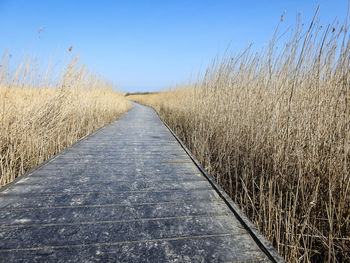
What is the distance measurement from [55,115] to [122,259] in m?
3.36

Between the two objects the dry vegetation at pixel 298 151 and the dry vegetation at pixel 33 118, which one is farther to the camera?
the dry vegetation at pixel 33 118

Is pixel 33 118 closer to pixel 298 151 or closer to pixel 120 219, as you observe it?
pixel 120 219

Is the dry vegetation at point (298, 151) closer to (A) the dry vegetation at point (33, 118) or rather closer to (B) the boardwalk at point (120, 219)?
(B) the boardwalk at point (120, 219)

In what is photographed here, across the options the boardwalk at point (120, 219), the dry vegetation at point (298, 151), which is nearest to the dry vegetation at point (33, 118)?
the boardwalk at point (120, 219)

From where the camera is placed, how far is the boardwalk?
1063mm

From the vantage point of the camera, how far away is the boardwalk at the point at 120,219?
1063 millimetres

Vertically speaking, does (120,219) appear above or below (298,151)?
below

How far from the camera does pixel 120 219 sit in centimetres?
137

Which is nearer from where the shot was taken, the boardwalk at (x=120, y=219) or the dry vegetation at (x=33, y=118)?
the boardwalk at (x=120, y=219)

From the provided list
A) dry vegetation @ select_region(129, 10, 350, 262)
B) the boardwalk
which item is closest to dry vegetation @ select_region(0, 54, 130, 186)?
the boardwalk

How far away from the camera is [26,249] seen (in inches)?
42.1

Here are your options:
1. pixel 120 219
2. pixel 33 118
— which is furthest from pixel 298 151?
pixel 33 118

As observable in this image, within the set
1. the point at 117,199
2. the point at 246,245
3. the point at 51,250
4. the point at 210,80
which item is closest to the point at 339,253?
the point at 246,245

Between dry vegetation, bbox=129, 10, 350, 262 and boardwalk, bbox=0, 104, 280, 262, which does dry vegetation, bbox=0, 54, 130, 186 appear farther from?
dry vegetation, bbox=129, 10, 350, 262
